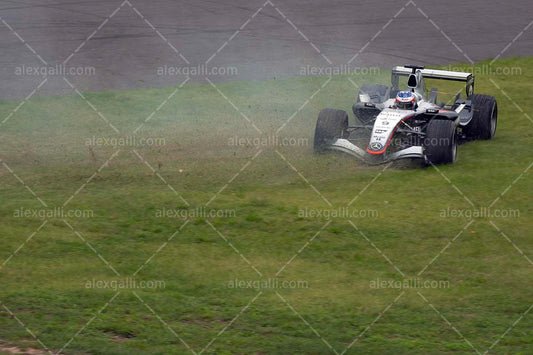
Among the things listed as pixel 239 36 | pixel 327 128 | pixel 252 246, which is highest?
pixel 239 36

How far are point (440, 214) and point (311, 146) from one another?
10.9 feet

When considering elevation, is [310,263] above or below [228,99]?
below

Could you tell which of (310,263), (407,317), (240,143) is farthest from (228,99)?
(407,317)

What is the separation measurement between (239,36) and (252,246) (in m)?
12.3

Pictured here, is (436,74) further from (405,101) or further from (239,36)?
(239,36)

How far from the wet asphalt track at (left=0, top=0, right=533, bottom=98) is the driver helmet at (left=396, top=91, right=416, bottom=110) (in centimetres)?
571

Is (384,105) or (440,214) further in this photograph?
(384,105)

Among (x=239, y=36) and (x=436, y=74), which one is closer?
(x=436, y=74)

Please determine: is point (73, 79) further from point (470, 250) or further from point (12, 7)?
point (470, 250)

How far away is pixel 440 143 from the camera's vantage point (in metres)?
11.0

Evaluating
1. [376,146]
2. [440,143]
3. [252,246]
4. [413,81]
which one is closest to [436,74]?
[413,81]

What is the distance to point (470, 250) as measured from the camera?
8.29 m

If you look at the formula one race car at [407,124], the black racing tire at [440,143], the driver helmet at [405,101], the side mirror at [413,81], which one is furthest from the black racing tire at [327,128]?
the side mirror at [413,81]

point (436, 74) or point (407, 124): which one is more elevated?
point (436, 74)
